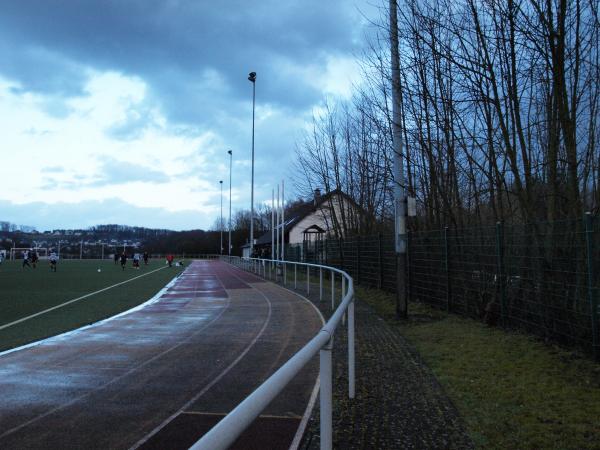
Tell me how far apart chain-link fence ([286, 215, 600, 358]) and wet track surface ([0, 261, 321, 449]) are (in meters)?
3.23

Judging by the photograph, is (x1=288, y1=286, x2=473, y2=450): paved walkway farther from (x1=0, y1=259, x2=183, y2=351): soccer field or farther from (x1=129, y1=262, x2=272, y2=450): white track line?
(x1=0, y1=259, x2=183, y2=351): soccer field

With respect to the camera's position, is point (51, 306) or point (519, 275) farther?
point (51, 306)

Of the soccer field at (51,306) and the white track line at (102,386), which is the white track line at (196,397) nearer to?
the white track line at (102,386)

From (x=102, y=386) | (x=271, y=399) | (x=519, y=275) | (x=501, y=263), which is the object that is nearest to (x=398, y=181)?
(x=501, y=263)

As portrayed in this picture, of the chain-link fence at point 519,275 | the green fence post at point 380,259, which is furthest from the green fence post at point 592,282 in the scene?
the green fence post at point 380,259

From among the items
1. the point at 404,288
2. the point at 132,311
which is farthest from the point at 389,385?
the point at 132,311

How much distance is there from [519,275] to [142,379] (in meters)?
6.38

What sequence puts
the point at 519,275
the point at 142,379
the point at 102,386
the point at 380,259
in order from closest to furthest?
the point at 102,386, the point at 142,379, the point at 519,275, the point at 380,259

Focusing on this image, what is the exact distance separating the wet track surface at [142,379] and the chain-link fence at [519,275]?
10.6 ft

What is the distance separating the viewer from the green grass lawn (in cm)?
450

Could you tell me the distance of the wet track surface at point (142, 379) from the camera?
479 cm

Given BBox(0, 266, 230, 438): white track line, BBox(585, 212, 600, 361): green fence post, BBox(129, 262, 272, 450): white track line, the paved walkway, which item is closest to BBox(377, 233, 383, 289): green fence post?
BBox(0, 266, 230, 438): white track line

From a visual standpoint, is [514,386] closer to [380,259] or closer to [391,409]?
[391,409]

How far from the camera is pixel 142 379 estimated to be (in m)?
6.60
